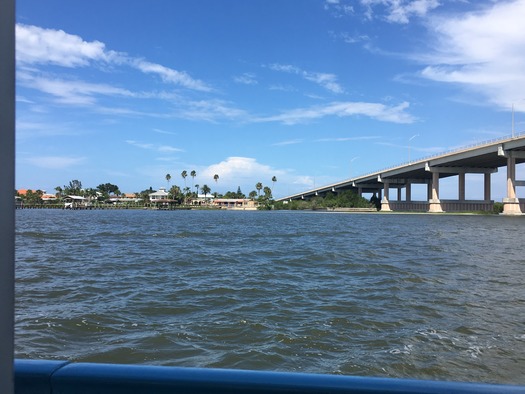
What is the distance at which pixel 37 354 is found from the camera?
20.3ft

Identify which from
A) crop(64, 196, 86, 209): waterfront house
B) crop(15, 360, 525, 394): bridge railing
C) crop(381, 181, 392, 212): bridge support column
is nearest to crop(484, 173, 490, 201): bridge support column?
crop(381, 181, 392, 212): bridge support column

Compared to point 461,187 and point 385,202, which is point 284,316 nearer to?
point 461,187

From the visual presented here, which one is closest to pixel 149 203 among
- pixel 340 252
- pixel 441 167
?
pixel 441 167

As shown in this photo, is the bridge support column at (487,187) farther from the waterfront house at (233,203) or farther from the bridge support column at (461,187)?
the waterfront house at (233,203)

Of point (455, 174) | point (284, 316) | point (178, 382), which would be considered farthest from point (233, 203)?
point (178, 382)

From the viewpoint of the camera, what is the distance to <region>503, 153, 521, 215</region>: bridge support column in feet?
236

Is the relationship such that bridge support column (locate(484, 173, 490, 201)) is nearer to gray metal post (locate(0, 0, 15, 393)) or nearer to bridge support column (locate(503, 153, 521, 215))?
bridge support column (locate(503, 153, 521, 215))

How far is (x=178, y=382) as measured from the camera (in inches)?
65.1

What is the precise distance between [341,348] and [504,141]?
239 feet

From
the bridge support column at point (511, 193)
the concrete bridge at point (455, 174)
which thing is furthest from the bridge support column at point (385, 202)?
the bridge support column at point (511, 193)

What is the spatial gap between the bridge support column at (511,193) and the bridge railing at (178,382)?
8052cm

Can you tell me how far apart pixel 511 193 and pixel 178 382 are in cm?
8458

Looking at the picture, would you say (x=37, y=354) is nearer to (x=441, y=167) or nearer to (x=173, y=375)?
(x=173, y=375)

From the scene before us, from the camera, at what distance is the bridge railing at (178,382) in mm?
1598
